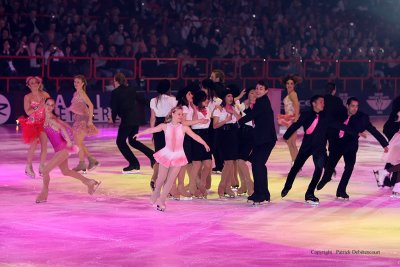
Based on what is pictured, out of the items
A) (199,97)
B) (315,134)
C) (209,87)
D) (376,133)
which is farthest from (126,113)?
(376,133)

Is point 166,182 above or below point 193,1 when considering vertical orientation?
below

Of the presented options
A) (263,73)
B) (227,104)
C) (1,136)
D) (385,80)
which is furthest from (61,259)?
(385,80)

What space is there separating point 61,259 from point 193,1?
23.6 meters

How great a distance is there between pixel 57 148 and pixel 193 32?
55.3ft

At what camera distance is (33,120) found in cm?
1532

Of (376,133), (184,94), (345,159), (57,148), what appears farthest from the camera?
(345,159)

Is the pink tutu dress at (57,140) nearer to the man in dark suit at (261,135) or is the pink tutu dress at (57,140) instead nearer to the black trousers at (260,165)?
the man in dark suit at (261,135)

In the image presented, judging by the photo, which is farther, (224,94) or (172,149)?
(224,94)

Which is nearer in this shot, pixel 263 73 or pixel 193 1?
pixel 263 73

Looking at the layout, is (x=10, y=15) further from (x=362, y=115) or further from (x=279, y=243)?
(x=279, y=243)

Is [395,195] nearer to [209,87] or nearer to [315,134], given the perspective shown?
[315,134]

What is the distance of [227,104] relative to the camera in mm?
13977

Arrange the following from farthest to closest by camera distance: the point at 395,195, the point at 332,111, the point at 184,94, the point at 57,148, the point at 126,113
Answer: the point at 126,113, the point at 332,111, the point at 395,195, the point at 57,148, the point at 184,94

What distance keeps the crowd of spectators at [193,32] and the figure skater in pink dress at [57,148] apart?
12026mm
